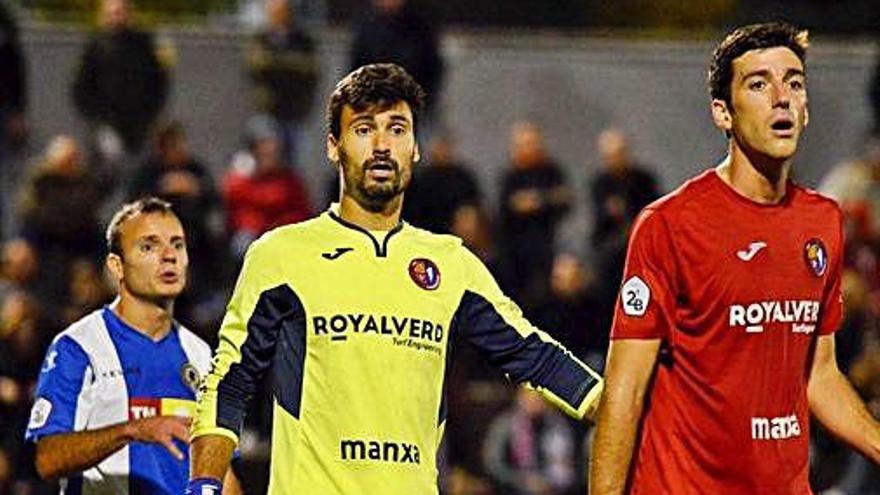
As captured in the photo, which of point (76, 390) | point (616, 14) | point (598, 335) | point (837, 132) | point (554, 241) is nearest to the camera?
point (76, 390)

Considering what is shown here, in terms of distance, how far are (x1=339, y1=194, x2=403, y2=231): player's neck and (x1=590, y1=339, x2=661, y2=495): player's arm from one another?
0.87 m

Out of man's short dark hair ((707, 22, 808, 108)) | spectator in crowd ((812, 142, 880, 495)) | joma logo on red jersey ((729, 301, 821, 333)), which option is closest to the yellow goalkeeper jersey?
joma logo on red jersey ((729, 301, 821, 333))

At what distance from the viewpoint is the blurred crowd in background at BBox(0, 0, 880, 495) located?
1472 cm

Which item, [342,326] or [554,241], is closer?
[342,326]

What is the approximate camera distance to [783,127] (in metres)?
6.81

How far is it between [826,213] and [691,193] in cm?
48

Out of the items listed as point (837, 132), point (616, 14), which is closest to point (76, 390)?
point (837, 132)

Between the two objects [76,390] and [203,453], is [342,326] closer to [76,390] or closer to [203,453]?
[203,453]

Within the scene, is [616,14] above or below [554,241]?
above

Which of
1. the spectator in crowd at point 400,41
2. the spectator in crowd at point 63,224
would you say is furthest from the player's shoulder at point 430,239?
the spectator in crowd at point 400,41

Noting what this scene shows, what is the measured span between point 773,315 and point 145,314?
110 inches

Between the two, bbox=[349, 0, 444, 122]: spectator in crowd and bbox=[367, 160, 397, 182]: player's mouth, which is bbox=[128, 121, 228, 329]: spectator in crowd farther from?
bbox=[367, 160, 397, 182]: player's mouth

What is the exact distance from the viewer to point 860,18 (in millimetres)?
19172

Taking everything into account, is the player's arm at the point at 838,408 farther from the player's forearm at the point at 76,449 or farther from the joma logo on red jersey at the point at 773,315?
the player's forearm at the point at 76,449
